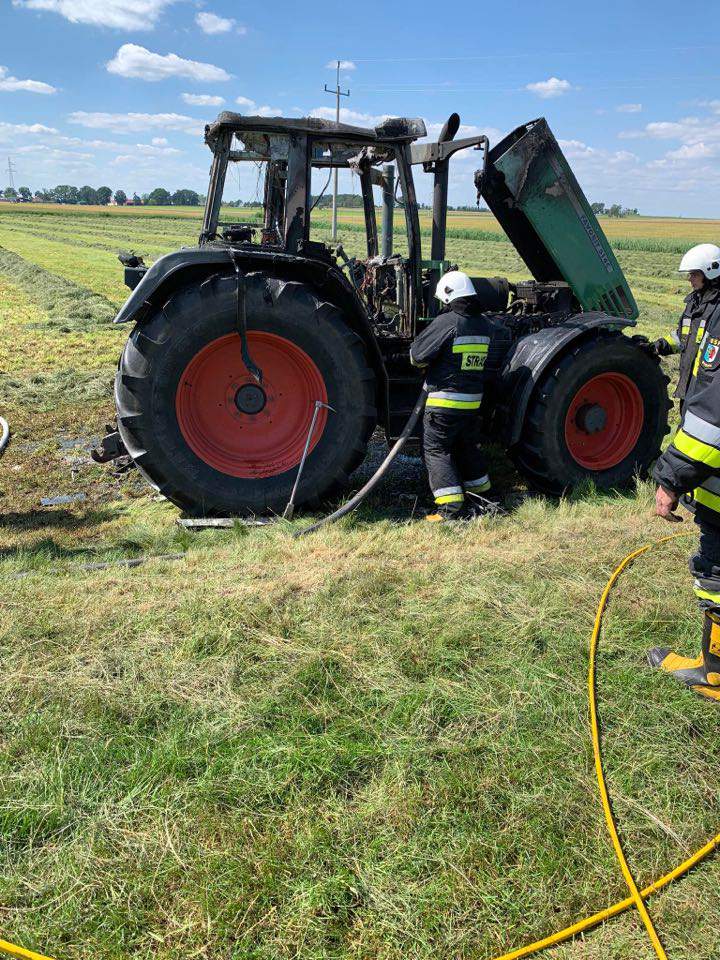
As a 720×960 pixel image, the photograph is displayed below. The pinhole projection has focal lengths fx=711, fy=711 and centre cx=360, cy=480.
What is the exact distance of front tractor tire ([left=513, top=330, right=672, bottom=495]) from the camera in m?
5.43

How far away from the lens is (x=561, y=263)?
20.5ft

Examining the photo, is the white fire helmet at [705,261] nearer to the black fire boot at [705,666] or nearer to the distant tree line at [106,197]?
the black fire boot at [705,666]

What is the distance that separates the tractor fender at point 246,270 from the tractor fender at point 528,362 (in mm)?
1018

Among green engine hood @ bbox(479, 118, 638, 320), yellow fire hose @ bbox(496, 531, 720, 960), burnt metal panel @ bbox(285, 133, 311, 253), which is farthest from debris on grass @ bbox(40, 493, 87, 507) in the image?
yellow fire hose @ bbox(496, 531, 720, 960)

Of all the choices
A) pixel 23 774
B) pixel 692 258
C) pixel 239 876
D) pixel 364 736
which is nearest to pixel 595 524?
pixel 692 258

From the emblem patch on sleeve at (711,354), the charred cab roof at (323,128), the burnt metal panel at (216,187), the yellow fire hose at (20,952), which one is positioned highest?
the charred cab roof at (323,128)

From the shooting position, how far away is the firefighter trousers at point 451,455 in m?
5.19

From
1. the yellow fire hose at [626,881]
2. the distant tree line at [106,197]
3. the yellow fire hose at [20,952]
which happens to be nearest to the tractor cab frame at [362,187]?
the yellow fire hose at [626,881]

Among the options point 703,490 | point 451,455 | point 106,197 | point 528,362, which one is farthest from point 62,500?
point 106,197

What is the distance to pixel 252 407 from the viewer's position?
5215 mm

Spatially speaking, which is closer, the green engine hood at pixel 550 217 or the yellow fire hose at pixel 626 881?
the yellow fire hose at pixel 626 881

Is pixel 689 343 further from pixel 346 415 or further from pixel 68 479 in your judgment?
pixel 68 479

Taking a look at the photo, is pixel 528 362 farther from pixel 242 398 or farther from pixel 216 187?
pixel 216 187

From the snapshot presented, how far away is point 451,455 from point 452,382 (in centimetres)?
56
